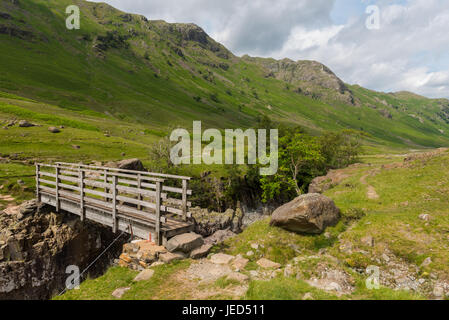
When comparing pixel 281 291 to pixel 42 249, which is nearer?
pixel 281 291

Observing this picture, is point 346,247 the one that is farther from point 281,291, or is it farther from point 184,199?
point 184,199

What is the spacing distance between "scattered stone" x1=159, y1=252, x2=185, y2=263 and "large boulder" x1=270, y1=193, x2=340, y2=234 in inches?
330

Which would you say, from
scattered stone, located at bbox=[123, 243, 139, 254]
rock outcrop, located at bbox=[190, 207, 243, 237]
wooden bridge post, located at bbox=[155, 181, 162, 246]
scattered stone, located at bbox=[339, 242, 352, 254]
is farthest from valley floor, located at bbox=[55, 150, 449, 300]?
rock outcrop, located at bbox=[190, 207, 243, 237]

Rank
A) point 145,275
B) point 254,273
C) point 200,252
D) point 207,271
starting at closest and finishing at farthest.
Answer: point 145,275 < point 207,271 < point 254,273 < point 200,252

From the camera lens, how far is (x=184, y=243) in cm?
1185

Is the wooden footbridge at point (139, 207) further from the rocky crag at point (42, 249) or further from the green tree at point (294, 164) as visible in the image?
the green tree at point (294, 164)

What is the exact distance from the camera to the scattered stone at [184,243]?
11805 millimetres

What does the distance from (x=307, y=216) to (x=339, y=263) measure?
4.10 m

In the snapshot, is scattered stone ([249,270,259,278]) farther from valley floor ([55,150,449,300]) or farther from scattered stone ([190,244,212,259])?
scattered stone ([190,244,212,259])

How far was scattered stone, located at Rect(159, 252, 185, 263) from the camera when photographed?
11.1m

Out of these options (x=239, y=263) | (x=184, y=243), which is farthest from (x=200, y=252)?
(x=239, y=263)
